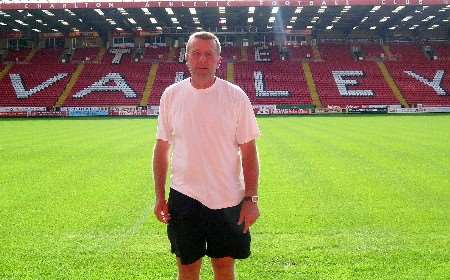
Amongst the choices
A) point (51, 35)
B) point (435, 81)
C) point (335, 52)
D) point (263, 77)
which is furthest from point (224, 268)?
point (51, 35)

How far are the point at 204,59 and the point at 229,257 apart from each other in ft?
3.98

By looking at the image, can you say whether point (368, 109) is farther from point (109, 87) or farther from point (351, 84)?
point (109, 87)

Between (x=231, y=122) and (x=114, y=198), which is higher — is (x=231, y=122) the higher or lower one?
the higher one

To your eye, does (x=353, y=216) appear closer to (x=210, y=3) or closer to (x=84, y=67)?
(x=210, y=3)

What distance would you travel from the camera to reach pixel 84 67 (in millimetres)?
48719

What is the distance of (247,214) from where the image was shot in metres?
3.19

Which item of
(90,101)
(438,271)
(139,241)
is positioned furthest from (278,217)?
(90,101)

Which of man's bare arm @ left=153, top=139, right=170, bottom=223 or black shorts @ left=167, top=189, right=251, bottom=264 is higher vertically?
man's bare arm @ left=153, top=139, right=170, bottom=223

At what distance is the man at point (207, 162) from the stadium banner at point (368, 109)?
1559 inches

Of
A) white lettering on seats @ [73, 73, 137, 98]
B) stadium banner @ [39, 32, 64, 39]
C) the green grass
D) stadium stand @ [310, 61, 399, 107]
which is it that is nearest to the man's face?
the green grass

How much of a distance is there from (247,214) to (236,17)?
42.6 metres

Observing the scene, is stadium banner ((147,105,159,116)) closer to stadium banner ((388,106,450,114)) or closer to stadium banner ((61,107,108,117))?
stadium banner ((61,107,108,117))

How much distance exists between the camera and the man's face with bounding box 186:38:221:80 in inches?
121

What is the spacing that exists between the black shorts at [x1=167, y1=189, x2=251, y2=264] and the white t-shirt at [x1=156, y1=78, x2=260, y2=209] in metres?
0.05
